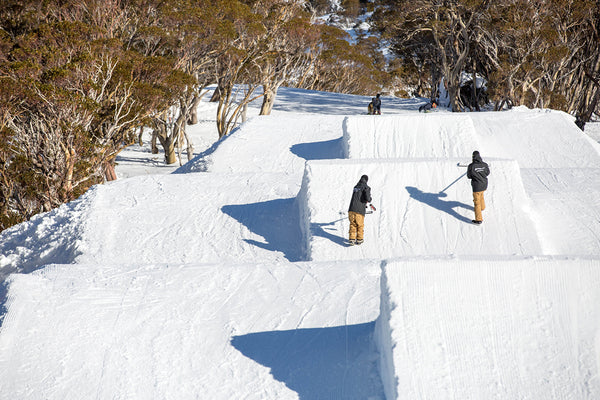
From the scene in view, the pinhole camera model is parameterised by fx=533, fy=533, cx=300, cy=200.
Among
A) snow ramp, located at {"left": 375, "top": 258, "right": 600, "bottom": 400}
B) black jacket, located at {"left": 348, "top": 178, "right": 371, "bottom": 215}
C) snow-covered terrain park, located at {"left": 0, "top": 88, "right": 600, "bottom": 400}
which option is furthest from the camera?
black jacket, located at {"left": 348, "top": 178, "right": 371, "bottom": 215}

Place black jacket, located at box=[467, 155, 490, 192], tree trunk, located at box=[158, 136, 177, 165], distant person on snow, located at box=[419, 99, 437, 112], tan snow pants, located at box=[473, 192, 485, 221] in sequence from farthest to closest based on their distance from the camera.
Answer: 1. distant person on snow, located at box=[419, 99, 437, 112]
2. tree trunk, located at box=[158, 136, 177, 165]
3. tan snow pants, located at box=[473, 192, 485, 221]
4. black jacket, located at box=[467, 155, 490, 192]

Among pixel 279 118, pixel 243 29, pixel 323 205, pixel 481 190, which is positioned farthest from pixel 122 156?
pixel 481 190

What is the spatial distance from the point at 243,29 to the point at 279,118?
8.29m

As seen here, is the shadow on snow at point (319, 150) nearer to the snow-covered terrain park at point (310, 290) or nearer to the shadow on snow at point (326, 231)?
the snow-covered terrain park at point (310, 290)

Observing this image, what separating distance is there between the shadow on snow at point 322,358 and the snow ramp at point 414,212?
2826mm

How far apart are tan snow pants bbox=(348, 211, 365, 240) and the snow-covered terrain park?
284 millimetres

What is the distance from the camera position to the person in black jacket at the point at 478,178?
916cm

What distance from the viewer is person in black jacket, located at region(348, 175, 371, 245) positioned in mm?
8695

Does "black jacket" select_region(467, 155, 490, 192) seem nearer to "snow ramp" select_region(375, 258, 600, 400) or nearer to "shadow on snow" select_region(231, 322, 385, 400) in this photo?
"snow ramp" select_region(375, 258, 600, 400)

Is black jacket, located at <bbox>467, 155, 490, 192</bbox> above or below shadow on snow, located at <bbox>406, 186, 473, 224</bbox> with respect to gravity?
above

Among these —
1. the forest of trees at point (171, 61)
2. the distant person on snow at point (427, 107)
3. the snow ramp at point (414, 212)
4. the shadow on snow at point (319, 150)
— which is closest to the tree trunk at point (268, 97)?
the forest of trees at point (171, 61)

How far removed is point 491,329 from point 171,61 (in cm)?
1985

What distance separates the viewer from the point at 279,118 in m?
18.8

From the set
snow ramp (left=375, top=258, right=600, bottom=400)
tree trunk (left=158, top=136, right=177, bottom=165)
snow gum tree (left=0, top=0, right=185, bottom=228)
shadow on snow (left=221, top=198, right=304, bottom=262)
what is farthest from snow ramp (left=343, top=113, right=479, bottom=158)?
tree trunk (left=158, top=136, right=177, bottom=165)
